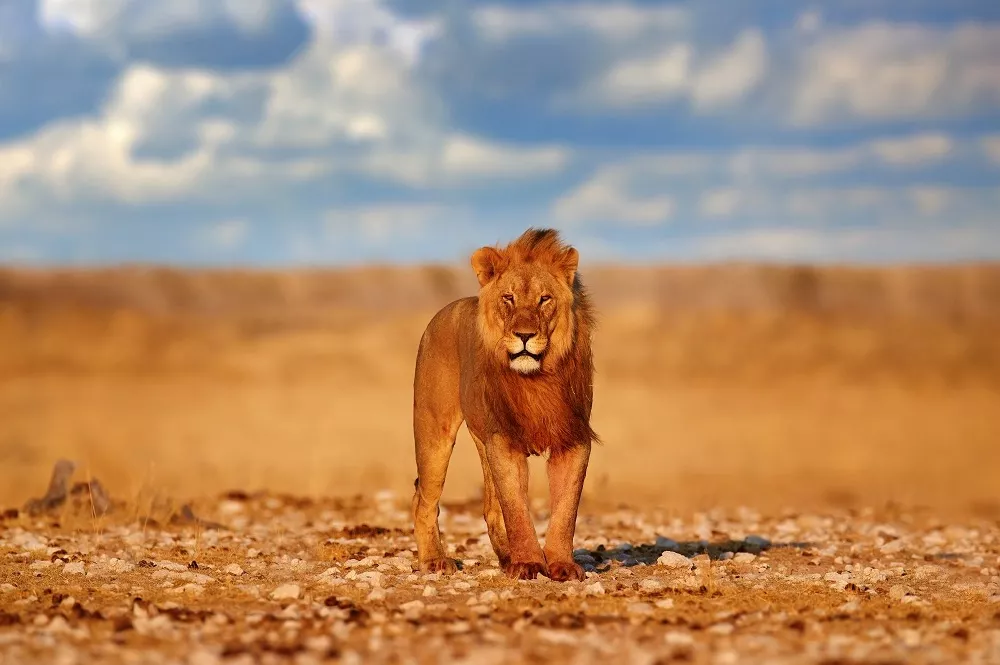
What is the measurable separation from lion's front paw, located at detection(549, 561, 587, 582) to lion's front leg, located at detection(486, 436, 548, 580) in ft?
0.24

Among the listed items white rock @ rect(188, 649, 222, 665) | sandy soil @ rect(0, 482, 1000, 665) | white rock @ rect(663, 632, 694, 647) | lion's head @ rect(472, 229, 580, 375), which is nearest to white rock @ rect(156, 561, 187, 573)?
sandy soil @ rect(0, 482, 1000, 665)

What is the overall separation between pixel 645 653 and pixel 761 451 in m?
23.6

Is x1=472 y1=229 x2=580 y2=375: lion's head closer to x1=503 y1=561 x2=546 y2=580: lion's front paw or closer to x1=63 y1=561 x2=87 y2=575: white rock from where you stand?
x1=503 y1=561 x2=546 y2=580: lion's front paw

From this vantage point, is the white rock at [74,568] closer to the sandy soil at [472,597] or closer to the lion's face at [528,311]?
the sandy soil at [472,597]

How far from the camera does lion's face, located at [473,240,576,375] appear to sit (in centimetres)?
929

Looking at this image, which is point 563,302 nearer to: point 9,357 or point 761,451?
point 761,451

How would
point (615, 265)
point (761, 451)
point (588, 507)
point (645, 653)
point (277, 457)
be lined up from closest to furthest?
point (645, 653)
point (588, 507)
point (277, 457)
point (761, 451)
point (615, 265)

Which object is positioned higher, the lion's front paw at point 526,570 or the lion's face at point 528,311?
the lion's face at point 528,311

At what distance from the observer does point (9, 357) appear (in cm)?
4425

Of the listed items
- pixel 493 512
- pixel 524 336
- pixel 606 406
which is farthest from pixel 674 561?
pixel 606 406

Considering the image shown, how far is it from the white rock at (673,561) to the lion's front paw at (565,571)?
1229 millimetres

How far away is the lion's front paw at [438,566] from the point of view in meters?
10.1

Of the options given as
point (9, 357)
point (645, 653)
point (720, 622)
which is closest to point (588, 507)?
point (720, 622)

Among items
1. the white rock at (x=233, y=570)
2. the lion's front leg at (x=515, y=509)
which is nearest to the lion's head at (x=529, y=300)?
the lion's front leg at (x=515, y=509)
